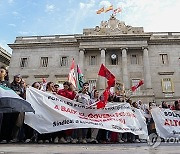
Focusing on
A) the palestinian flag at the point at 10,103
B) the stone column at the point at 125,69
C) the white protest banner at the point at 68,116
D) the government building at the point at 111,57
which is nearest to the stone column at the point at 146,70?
the government building at the point at 111,57

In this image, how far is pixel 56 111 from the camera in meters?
5.59

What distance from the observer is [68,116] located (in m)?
5.60

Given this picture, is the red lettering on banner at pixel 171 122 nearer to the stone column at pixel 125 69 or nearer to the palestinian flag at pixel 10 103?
the palestinian flag at pixel 10 103

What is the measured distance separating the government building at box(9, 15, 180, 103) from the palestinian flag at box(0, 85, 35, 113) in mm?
22939

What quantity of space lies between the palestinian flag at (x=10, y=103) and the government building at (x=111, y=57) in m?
22.9

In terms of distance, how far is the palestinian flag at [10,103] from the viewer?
14.9 feet

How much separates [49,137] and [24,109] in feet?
3.94

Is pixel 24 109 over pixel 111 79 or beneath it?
beneath

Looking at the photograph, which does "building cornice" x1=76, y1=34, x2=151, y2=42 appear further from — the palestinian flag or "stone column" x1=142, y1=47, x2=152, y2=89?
the palestinian flag

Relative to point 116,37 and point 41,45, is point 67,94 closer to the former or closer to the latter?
point 116,37

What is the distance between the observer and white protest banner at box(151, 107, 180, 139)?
7213 millimetres

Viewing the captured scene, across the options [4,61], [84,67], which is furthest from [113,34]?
[4,61]

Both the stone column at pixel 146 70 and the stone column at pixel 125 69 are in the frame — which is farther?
the stone column at pixel 125 69

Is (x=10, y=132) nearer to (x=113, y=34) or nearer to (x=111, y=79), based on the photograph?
(x=111, y=79)
